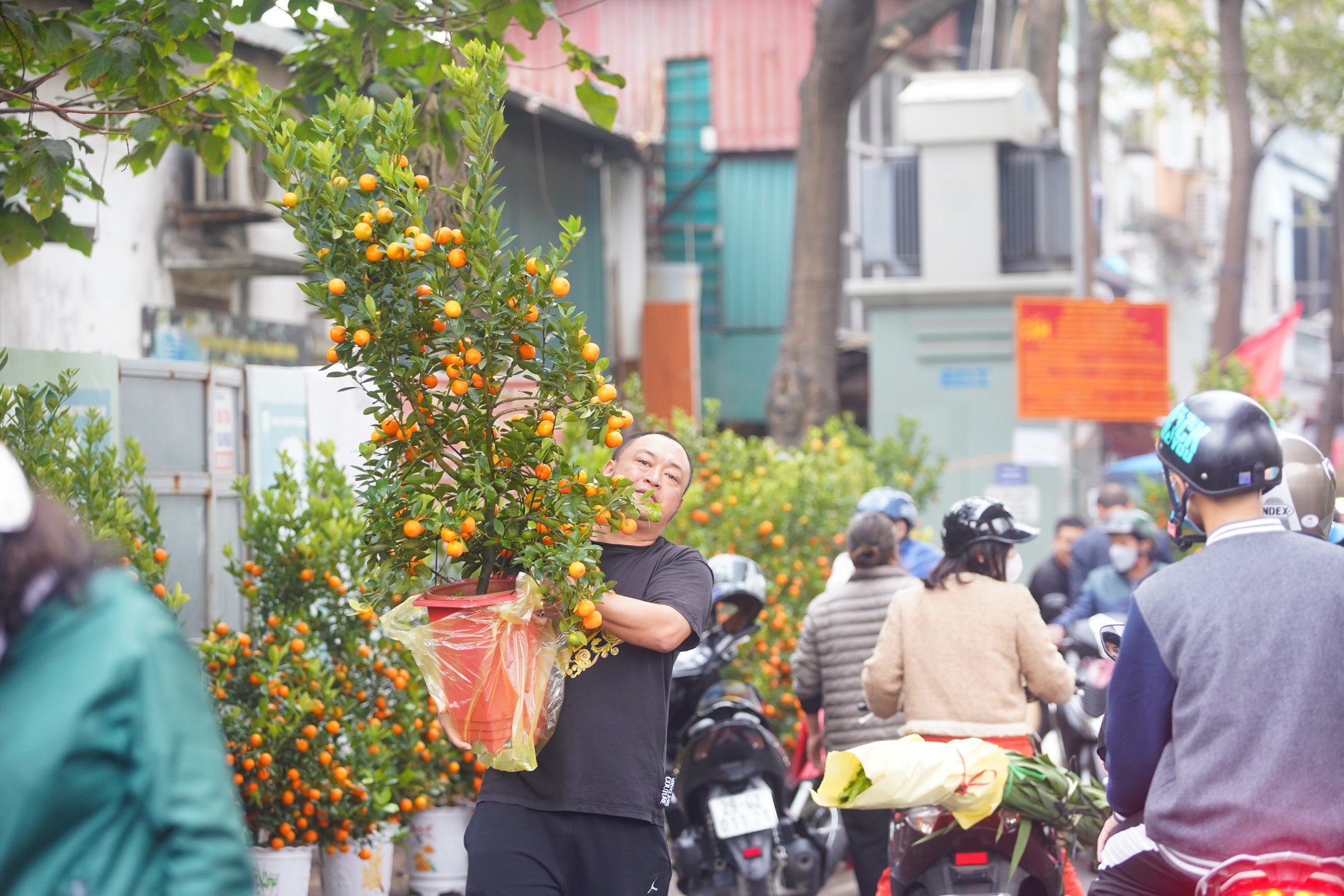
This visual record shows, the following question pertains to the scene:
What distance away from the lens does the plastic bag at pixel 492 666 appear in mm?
3785

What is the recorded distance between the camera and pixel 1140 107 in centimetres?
3744

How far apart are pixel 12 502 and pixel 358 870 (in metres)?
4.65

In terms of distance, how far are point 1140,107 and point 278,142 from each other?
36.4 metres

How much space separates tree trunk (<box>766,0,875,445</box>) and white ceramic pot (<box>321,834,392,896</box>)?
734 centimetres

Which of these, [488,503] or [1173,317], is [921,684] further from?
[1173,317]

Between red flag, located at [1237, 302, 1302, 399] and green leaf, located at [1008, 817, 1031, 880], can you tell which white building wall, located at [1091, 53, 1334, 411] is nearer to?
red flag, located at [1237, 302, 1302, 399]

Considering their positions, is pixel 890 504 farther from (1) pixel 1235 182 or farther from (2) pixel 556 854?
(1) pixel 1235 182

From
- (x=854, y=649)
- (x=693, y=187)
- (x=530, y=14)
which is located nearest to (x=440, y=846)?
(x=854, y=649)

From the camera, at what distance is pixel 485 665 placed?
3.80m

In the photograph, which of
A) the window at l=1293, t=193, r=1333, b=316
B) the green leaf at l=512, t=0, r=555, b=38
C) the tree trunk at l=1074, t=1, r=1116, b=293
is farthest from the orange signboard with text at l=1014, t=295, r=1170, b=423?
the window at l=1293, t=193, r=1333, b=316

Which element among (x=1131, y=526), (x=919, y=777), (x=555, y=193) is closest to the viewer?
(x=919, y=777)

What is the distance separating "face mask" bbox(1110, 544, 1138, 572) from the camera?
945cm

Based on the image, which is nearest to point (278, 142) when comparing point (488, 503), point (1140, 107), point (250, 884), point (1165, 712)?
point (488, 503)

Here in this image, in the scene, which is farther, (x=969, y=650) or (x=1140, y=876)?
(x=969, y=650)
